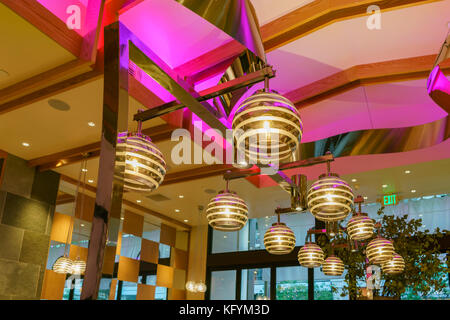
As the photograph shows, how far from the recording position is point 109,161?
1168 millimetres

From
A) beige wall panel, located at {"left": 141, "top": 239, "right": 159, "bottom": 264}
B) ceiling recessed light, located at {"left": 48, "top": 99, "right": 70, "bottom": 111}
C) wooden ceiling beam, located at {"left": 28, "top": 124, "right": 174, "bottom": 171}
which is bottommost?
beige wall panel, located at {"left": 141, "top": 239, "right": 159, "bottom": 264}

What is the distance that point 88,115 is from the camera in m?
4.96

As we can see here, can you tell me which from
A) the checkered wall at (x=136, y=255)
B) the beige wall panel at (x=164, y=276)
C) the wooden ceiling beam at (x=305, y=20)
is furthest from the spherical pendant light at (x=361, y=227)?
the beige wall panel at (x=164, y=276)

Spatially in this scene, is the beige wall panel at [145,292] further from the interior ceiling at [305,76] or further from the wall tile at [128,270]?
the interior ceiling at [305,76]

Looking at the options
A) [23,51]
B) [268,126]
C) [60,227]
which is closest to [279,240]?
[268,126]

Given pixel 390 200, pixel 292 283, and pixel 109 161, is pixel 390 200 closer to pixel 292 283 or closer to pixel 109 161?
pixel 292 283

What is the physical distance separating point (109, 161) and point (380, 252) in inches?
168

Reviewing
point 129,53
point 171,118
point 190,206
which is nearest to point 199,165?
point 171,118

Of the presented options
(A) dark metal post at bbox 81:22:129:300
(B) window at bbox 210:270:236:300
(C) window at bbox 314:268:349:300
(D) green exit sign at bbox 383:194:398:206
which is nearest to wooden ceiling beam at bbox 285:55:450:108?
(A) dark metal post at bbox 81:22:129:300

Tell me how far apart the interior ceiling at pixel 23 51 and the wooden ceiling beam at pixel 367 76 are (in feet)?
8.58

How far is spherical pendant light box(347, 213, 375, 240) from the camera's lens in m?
4.16

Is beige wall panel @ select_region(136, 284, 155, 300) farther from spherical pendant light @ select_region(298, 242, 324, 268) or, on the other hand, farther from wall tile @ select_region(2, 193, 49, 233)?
spherical pendant light @ select_region(298, 242, 324, 268)

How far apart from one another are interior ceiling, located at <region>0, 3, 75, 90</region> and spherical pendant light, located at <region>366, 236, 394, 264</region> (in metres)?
3.88

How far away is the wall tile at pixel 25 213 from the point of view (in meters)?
6.07
